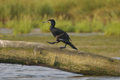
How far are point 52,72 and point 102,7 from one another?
26.7 m

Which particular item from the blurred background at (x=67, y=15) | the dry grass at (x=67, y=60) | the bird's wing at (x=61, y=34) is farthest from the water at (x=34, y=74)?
the blurred background at (x=67, y=15)

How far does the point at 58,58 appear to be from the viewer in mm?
7480

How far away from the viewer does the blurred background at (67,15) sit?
22.5m

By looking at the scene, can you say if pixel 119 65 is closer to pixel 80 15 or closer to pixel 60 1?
pixel 80 15

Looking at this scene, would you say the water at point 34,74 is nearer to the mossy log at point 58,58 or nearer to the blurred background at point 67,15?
the mossy log at point 58,58

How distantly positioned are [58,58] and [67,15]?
87.4 feet

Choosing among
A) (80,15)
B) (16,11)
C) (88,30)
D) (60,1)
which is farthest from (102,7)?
(88,30)

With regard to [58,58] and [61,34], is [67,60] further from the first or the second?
[61,34]

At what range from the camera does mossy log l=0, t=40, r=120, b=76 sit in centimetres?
736

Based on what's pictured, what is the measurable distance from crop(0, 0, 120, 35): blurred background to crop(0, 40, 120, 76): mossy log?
12533mm

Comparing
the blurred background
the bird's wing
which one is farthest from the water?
the blurred background

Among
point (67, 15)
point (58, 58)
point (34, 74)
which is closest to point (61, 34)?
point (58, 58)

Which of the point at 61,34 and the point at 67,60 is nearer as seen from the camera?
the point at 67,60

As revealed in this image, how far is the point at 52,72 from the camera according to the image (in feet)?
27.6
